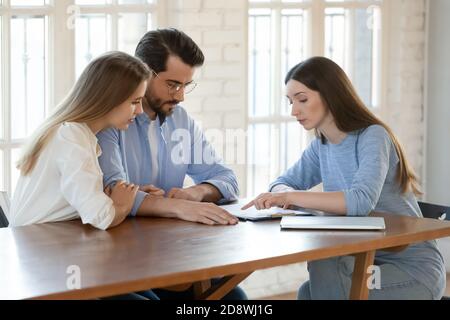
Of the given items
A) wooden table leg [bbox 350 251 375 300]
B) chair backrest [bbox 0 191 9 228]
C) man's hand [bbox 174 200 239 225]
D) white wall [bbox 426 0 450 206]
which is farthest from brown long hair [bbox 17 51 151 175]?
white wall [bbox 426 0 450 206]

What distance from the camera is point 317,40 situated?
5.24 metres

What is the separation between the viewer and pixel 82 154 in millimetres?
2795

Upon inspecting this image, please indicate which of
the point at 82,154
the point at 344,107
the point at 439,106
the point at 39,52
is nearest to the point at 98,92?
the point at 82,154

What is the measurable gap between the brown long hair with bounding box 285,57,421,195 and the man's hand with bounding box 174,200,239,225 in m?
0.57

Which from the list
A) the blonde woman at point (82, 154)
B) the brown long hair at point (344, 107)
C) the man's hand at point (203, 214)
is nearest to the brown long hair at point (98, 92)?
the blonde woman at point (82, 154)

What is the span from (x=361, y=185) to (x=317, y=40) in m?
2.35

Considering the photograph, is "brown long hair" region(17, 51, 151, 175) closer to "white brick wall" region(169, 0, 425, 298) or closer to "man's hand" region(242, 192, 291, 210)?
"man's hand" region(242, 192, 291, 210)

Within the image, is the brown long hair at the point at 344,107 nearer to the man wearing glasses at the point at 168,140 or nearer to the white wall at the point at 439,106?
the man wearing glasses at the point at 168,140

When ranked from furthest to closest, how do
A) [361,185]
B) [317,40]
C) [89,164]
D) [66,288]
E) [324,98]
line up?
[317,40] < [324,98] < [361,185] < [89,164] < [66,288]

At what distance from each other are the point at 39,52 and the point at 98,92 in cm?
142

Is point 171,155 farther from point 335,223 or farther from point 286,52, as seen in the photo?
point 286,52
